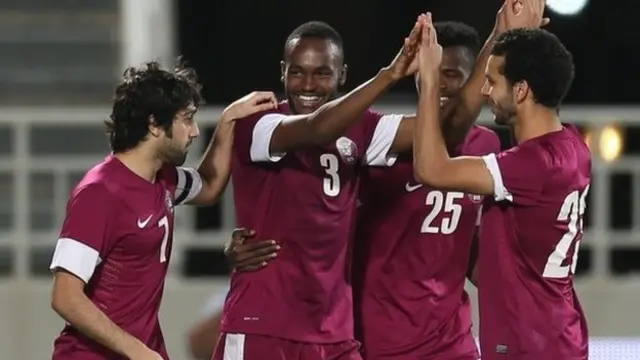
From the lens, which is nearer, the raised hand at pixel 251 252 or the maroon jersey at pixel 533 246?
the maroon jersey at pixel 533 246

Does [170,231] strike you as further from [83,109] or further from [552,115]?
[83,109]

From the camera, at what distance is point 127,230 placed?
485 centimetres

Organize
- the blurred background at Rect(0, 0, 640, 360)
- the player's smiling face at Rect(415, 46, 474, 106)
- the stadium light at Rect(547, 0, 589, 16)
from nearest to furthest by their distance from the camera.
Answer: the player's smiling face at Rect(415, 46, 474, 106), the stadium light at Rect(547, 0, 589, 16), the blurred background at Rect(0, 0, 640, 360)

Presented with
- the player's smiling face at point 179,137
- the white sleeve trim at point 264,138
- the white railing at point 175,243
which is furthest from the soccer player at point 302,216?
the white railing at point 175,243

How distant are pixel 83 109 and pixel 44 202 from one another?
1.95 ft

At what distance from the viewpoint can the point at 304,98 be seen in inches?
206

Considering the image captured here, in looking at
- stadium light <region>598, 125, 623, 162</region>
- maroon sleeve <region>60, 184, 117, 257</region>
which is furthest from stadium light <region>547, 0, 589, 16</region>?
maroon sleeve <region>60, 184, 117, 257</region>

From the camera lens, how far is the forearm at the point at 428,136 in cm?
477

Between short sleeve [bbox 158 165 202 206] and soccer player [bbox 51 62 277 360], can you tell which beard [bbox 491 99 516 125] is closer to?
soccer player [bbox 51 62 277 360]

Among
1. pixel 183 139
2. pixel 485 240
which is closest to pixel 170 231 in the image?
pixel 183 139

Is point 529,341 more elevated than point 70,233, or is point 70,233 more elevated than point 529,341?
point 70,233

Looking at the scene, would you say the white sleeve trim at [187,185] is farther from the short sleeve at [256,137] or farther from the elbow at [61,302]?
the elbow at [61,302]

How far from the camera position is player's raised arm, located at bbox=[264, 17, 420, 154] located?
483 centimetres

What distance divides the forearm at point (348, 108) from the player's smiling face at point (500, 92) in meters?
0.28
